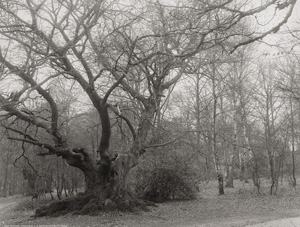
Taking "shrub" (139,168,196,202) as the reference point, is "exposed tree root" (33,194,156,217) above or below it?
below

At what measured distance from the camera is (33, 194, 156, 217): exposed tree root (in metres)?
13.0

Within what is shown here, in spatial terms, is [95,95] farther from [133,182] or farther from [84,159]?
[133,182]

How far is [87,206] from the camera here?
1311 cm

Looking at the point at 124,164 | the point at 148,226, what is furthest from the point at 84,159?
the point at 148,226

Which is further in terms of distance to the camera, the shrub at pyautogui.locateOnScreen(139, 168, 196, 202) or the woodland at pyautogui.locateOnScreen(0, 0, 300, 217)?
the shrub at pyautogui.locateOnScreen(139, 168, 196, 202)

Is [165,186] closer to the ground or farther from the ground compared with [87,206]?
farther from the ground

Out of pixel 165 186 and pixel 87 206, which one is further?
pixel 165 186

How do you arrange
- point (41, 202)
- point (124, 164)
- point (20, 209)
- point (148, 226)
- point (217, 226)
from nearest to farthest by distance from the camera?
point (217, 226) < point (148, 226) < point (124, 164) < point (20, 209) < point (41, 202)

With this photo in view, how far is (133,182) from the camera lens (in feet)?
62.2

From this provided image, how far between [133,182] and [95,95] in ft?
25.3

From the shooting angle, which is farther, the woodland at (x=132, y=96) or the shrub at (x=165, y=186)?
the shrub at (x=165, y=186)

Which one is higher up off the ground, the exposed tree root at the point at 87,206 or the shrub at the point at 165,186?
the shrub at the point at 165,186

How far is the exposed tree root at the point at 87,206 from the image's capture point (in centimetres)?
1296

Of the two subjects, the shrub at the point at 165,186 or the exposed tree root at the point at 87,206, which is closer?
the exposed tree root at the point at 87,206
